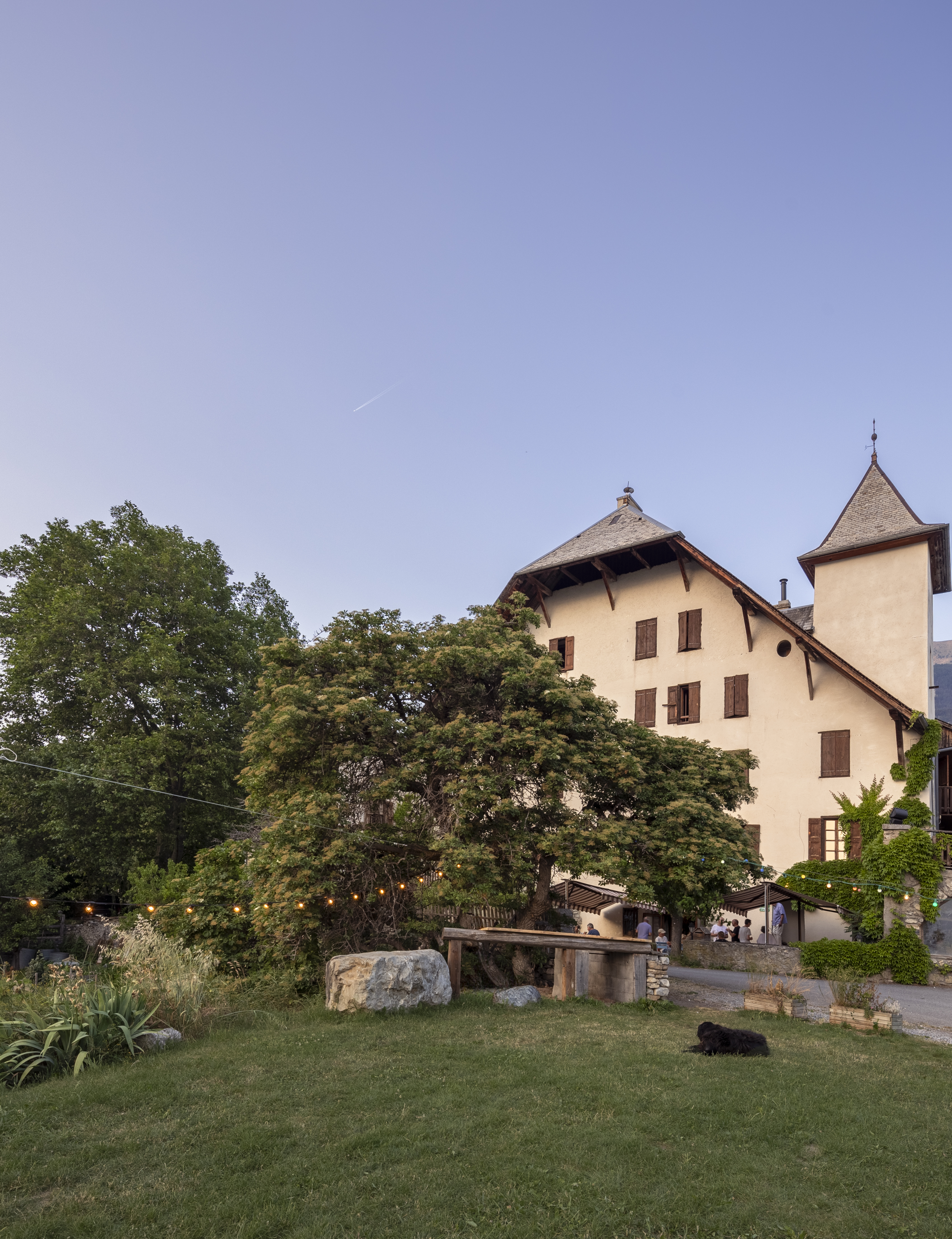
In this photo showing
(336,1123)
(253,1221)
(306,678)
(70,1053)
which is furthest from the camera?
(306,678)

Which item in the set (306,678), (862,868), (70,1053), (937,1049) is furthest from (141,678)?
(937,1049)

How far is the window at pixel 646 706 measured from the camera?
29688 mm

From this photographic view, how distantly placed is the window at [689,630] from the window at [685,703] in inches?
50.5

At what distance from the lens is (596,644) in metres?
31.7

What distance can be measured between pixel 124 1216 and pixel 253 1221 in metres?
0.84

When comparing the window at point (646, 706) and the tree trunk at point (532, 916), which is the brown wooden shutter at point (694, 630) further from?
the tree trunk at point (532, 916)

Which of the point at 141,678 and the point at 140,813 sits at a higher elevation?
the point at 141,678

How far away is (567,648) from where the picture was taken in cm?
3262

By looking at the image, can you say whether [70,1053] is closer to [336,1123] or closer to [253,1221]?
[336,1123]

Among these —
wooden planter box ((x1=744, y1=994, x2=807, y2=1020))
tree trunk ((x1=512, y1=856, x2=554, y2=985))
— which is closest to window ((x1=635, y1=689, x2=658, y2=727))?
tree trunk ((x1=512, y1=856, x2=554, y2=985))

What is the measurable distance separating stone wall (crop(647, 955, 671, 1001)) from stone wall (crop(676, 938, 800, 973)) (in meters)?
9.03

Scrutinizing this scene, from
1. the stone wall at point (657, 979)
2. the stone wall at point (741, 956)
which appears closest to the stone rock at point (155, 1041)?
the stone wall at point (657, 979)

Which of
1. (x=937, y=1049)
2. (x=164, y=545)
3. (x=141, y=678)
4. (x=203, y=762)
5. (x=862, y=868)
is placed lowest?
(x=937, y=1049)

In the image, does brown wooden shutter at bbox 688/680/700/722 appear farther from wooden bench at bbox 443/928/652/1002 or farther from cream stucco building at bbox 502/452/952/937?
wooden bench at bbox 443/928/652/1002
